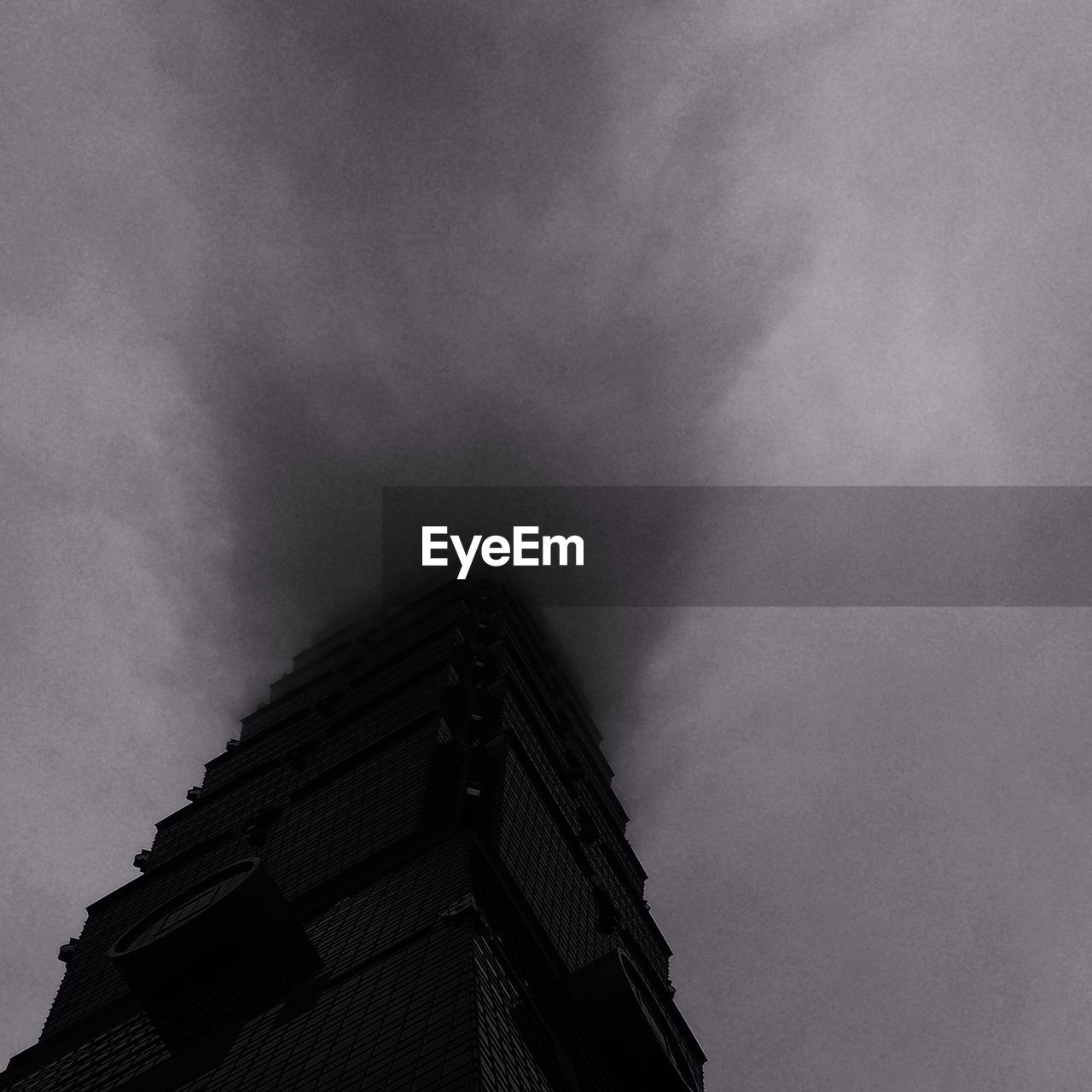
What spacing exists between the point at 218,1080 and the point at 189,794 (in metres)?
87.4

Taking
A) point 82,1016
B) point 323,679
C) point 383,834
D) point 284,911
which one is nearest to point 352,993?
point 284,911

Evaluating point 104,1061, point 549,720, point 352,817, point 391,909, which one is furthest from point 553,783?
point 104,1061

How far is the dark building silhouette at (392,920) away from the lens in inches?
2995

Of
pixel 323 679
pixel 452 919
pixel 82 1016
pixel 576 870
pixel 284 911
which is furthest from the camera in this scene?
pixel 323 679

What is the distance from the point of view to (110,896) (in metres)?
139

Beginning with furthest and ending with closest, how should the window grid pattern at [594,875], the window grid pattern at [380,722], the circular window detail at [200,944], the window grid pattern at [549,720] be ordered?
the window grid pattern at [549,720] < the window grid pattern at [380,722] < the window grid pattern at [594,875] < the circular window detail at [200,944]

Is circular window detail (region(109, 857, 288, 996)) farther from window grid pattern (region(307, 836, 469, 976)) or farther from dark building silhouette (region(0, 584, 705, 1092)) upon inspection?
window grid pattern (region(307, 836, 469, 976))

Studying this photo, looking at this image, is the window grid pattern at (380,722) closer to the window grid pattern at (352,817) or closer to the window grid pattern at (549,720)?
the window grid pattern at (352,817)

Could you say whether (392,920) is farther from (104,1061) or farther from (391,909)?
(104,1061)

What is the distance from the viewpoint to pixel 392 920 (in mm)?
93750

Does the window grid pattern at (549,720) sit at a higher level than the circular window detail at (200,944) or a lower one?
higher

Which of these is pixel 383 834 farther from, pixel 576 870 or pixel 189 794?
pixel 189 794

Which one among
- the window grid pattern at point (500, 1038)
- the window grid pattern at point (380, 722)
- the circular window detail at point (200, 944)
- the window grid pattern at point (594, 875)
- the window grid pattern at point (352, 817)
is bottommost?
the window grid pattern at point (500, 1038)

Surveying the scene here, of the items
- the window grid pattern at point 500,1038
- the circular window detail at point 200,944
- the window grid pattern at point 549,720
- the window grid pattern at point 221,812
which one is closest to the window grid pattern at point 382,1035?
the window grid pattern at point 500,1038
